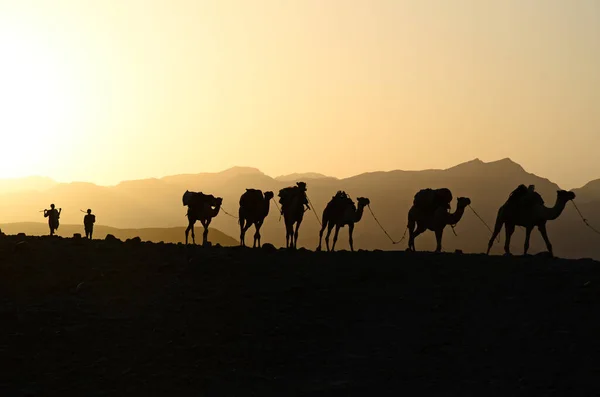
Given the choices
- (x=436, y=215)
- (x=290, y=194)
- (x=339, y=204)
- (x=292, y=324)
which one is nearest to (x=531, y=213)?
(x=436, y=215)

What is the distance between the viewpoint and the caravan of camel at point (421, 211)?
31.3m

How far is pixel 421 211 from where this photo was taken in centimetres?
3394

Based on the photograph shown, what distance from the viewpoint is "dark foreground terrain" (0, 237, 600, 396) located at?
56.4 feet

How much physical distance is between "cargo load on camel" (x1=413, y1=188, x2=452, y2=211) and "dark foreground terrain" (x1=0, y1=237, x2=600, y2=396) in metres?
6.54

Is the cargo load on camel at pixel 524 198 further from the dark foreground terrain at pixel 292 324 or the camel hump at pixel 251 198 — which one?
the camel hump at pixel 251 198

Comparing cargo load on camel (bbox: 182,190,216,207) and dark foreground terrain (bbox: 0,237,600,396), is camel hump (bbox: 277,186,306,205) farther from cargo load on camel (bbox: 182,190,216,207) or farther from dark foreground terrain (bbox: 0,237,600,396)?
dark foreground terrain (bbox: 0,237,600,396)

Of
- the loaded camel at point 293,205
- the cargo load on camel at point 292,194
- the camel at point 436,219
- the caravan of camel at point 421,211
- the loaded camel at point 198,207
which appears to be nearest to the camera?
the caravan of camel at point 421,211

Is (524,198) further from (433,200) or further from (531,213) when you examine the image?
(433,200)

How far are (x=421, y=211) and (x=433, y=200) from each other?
29.3 inches

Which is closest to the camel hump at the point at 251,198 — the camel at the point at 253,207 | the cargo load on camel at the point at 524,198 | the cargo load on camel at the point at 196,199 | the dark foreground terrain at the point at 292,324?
the camel at the point at 253,207

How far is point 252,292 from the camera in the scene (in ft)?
74.6

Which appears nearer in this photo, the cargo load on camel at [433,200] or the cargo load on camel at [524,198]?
the cargo load on camel at [524,198]

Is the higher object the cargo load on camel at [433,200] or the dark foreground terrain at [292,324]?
the cargo load on camel at [433,200]

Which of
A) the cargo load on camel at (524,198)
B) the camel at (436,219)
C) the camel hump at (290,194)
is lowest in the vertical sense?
the camel at (436,219)
